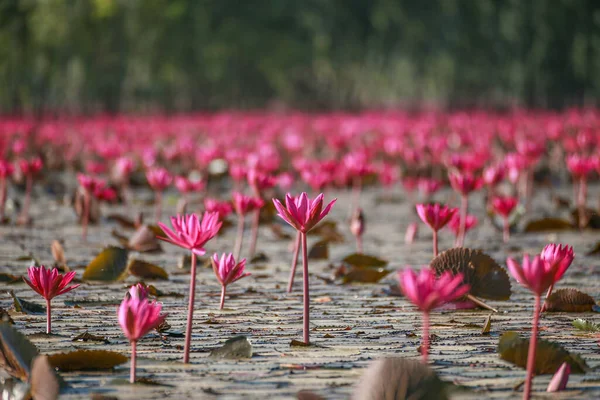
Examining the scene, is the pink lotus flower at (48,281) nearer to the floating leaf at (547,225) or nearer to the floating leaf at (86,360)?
the floating leaf at (86,360)

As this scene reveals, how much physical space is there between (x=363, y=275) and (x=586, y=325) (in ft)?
4.80

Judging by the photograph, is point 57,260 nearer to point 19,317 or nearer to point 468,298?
point 19,317

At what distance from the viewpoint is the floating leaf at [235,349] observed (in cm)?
302

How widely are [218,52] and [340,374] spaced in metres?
44.4

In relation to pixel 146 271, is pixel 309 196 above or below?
above

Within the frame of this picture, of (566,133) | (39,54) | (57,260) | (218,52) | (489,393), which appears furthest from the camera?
(218,52)

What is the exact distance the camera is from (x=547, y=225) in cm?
680

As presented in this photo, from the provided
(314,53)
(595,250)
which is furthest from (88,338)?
(314,53)

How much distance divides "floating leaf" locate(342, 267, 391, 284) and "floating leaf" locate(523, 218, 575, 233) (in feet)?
8.03

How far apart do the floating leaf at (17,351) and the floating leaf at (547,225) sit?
15.7ft

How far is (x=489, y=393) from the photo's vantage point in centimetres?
262

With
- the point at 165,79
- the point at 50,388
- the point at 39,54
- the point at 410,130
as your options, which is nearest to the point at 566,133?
the point at 410,130

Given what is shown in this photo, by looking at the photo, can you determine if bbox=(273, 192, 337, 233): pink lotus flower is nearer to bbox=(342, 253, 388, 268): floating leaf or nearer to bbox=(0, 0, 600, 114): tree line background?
bbox=(342, 253, 388, 268): floating leaf

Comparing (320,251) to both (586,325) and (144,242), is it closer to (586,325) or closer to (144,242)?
(144,242)
